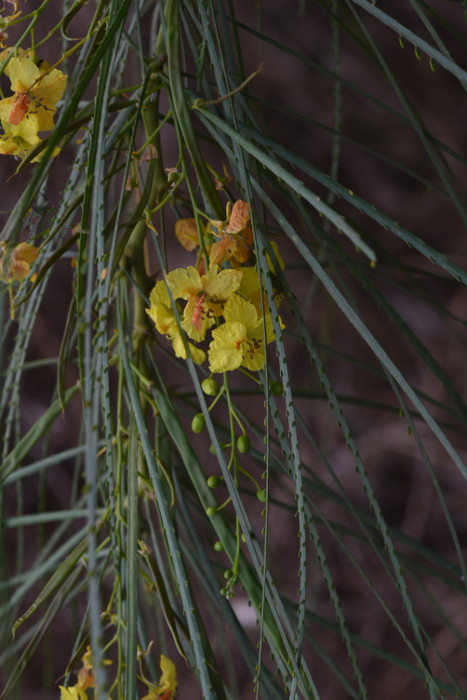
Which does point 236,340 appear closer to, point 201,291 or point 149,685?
point 201,291

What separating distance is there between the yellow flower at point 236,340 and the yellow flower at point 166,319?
0.06ft

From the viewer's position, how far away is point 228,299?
0.30 m

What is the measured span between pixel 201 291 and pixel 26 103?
0.13m

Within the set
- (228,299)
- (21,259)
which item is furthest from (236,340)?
(21,259)

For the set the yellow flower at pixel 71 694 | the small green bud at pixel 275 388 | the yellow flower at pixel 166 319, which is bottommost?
the yellow flower at pixel 71 694

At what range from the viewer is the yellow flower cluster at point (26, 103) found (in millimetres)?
330

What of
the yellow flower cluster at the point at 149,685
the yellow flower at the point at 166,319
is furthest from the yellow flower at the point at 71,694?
the yellow flower at the point at 166,319

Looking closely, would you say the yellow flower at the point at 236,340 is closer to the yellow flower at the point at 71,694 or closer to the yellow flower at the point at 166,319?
the yellow flower at the point at 166,319

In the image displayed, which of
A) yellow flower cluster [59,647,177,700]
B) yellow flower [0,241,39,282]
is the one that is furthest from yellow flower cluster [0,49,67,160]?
yellow flower cluster [59,647,177,700]

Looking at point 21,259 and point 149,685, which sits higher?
point 21,259

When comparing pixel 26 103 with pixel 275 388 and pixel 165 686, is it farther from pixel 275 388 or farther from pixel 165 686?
pixel 165 686

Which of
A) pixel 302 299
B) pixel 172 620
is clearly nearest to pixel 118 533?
pixel 172 620

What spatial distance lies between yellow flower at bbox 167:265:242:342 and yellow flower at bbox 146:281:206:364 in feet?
0.04

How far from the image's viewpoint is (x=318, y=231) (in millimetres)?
380
